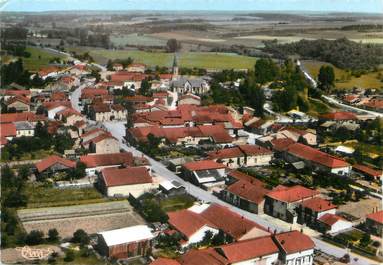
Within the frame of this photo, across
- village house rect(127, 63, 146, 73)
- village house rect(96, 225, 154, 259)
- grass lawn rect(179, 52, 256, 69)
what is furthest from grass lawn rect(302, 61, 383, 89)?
village house rect(96, 225, 154, 259)

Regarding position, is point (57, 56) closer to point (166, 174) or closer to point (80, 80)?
point (80, 80)

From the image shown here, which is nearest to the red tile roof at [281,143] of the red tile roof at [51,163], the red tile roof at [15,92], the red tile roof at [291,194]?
the red tile roof at [291,194]

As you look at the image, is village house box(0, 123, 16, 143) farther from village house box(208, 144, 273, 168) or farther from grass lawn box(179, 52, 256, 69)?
grass lawn box(179, 52, 256, 69)

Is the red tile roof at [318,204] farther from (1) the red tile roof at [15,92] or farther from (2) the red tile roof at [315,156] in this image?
(1) the red tile roof at [15,92]

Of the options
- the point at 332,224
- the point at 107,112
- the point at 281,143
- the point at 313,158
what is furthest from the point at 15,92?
the point at 332,224

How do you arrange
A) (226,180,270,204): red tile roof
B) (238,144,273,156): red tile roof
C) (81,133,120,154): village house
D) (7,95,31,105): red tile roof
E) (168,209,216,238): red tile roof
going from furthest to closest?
(7,95,31,105): red tile roof, (81,133,120,154): village house, (238,144,273,156): red tile roof, (226,180,270,204): red tile roof, (168,209,216,238): red tile roof

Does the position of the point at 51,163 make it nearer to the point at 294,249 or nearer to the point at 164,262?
the point at 164,262

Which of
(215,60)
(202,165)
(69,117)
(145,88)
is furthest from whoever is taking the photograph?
(215,60)
